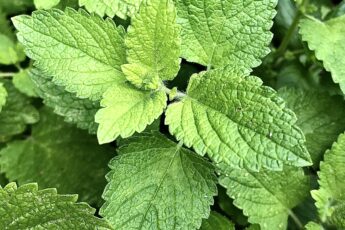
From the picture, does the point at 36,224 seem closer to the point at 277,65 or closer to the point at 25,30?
the point at 25,30

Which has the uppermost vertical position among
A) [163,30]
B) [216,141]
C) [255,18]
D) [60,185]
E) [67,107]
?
[255,18]

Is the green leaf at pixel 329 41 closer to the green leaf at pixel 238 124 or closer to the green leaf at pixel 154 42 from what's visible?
the green leaf at pixel 238 124

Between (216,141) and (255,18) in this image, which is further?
(255,18)

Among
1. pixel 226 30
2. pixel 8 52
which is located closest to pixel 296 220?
pixel 226 30

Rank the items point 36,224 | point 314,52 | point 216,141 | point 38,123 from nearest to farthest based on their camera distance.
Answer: point 216,141, point 36,224, point 314,52, point 38,123

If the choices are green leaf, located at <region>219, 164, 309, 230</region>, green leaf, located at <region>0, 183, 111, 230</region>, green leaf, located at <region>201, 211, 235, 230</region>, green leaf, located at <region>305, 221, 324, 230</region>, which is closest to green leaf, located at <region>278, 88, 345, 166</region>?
green leaf, located at <region>219, 164, 309, 230</region>

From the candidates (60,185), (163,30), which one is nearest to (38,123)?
(60,185)
